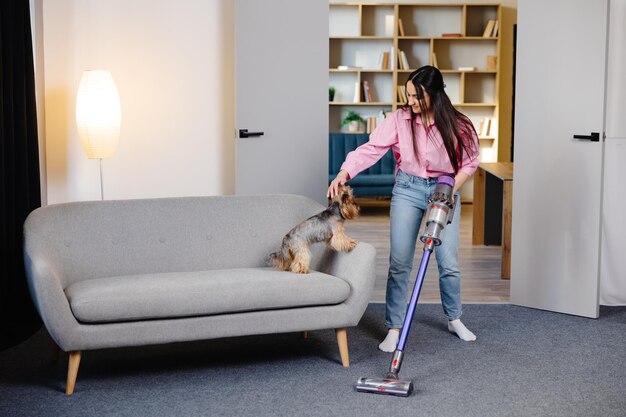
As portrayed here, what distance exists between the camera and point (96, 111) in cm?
477

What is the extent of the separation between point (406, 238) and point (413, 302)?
662 millimetres

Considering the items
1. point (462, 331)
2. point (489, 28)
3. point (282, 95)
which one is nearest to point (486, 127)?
point (489, 28)

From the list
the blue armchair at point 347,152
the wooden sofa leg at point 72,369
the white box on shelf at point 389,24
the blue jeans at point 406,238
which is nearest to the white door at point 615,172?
the blue jeans at point 406,238

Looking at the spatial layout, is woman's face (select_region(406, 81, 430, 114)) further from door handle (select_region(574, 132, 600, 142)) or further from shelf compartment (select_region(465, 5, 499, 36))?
shelf compartment (select_region(465, 5, 499, 36))

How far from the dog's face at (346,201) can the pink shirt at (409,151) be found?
19 centimetres

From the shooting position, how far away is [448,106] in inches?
153

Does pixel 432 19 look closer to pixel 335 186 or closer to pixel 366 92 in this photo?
pixel 366 92

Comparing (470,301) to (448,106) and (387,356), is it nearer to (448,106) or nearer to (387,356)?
(387,356)

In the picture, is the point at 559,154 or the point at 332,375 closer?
the point at 332,375

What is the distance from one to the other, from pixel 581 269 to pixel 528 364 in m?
1.17

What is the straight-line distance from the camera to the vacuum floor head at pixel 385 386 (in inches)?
133

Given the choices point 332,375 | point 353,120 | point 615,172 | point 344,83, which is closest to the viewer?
point 332,375

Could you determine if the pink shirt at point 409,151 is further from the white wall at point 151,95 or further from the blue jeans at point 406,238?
the white wall at point 151,95

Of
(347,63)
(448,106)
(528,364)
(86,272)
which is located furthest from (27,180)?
(347,63)
